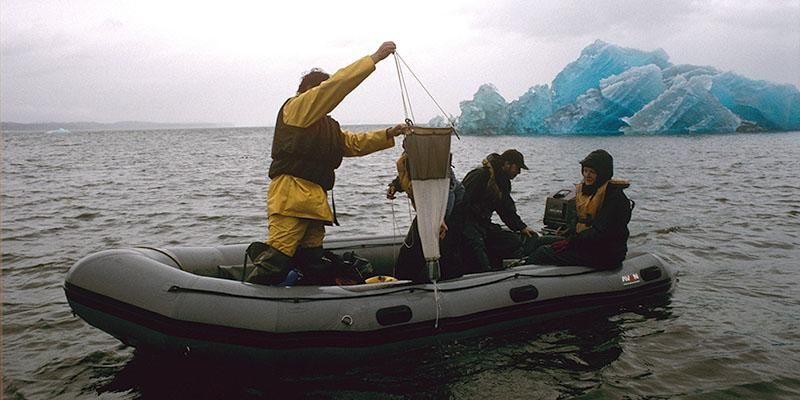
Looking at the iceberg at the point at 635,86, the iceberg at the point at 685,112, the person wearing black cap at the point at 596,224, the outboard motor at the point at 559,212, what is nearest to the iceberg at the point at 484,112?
the iceberg at the point at 635,86

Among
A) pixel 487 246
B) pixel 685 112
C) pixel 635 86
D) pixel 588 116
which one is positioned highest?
pixel 635 86

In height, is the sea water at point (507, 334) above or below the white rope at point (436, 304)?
below

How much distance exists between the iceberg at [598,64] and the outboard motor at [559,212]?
115 feet

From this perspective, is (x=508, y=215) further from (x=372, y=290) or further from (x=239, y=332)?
(x=239, y=332)

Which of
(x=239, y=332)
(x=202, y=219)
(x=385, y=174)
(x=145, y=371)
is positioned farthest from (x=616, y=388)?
(x=385, y=174)

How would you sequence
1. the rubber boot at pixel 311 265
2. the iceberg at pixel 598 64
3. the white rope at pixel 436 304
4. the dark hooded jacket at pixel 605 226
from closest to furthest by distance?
the rubber boot at pixel 311 265, the white rope at pixel 436 304, the dark hooded jacket at pixel 605 226, the iceberg at pixel 598 64

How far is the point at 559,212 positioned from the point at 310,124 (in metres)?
3.86

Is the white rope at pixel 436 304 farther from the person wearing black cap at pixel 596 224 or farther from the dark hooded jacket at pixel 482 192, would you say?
the person wearing black cap at pixel 596 224

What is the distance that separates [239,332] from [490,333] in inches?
84.0

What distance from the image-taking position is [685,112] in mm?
38812

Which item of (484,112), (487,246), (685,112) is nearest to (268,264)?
(487,246)

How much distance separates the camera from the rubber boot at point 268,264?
459cm

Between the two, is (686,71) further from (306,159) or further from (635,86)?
(306,159)

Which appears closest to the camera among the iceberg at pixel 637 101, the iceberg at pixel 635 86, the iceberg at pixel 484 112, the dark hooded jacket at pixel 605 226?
the dark hooded jacket at pixel 605 226
